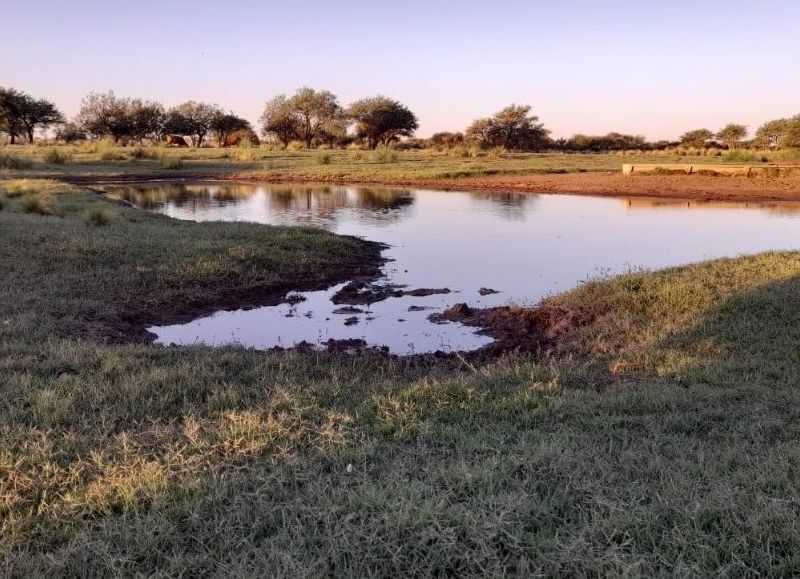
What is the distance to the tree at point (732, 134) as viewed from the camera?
5853 centimetres

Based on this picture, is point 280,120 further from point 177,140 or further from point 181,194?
point 181,194

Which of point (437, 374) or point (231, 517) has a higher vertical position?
point (231, 517)

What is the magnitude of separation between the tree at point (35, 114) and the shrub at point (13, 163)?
30.6 m

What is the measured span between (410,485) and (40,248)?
9.23 metres

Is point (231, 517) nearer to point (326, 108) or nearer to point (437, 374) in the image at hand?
point (437, 374)

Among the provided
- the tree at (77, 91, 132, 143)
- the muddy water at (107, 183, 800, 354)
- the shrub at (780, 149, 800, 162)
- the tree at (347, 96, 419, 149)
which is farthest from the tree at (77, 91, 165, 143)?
the shrub at (780, 149, 800, 162)

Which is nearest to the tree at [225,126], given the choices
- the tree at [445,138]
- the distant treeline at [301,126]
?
the distant treeline at [301,126]

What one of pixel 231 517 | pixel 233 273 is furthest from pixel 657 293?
pixel 231 517

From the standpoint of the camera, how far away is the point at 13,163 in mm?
28312

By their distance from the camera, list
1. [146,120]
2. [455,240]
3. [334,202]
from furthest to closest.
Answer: [146,120]
[334,202]
[455,240]

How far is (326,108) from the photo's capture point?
62.0m

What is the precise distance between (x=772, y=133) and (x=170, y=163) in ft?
149

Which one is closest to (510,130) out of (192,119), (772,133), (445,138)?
(445,138)

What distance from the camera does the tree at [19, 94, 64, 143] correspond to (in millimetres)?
55556
